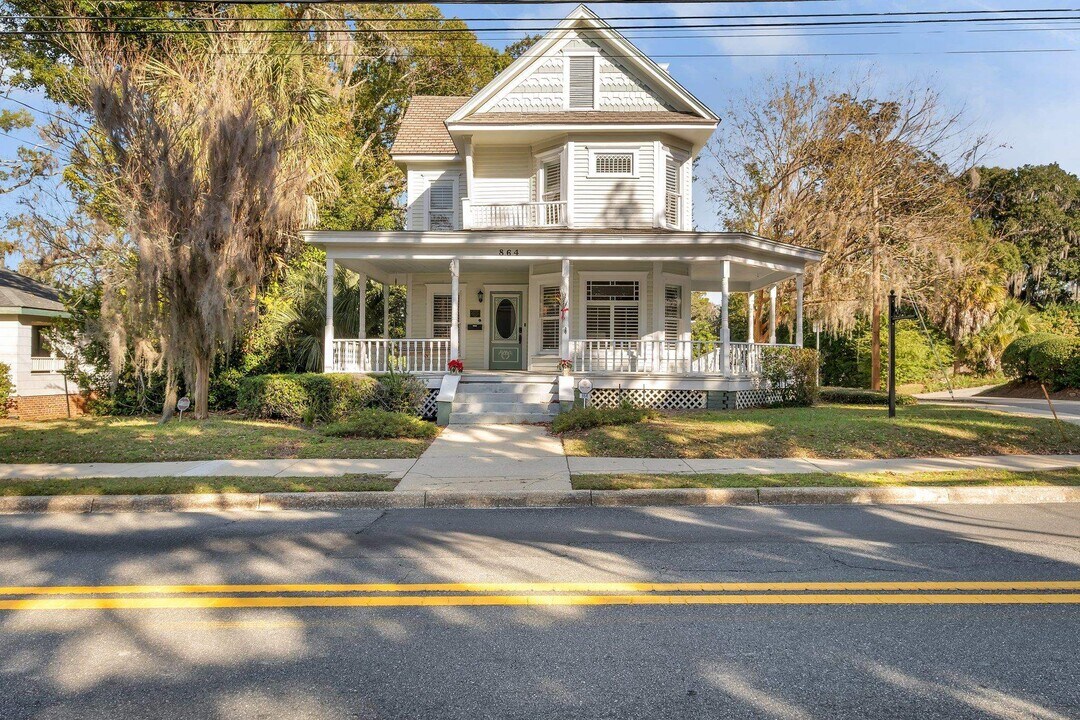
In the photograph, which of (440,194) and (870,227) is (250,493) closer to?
(440,194)

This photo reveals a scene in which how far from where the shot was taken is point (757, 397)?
16703mm

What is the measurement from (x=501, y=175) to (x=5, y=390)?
601 inches

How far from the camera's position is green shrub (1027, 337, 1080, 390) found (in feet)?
69.8

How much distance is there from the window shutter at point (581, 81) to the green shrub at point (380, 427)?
10891mm

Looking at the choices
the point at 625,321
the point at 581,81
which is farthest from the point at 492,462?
the point at 581,81

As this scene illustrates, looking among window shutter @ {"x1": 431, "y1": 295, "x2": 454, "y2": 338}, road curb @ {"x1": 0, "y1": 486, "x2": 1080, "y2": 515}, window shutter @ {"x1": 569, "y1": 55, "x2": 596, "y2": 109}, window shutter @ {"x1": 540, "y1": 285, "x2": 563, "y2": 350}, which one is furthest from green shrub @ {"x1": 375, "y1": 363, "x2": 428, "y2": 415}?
window shutter @ {"x1": 569, "y1": 55, "x2": 596, "y2": 109}

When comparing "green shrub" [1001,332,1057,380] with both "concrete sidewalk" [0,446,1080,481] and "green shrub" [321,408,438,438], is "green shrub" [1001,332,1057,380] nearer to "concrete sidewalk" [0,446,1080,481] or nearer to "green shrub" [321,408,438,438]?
"concrete sidewalk" [0,446,1080,481]

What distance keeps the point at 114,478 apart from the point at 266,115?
10646 millimetres

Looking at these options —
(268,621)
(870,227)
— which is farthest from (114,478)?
(870,227)

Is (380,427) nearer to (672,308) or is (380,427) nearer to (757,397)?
(757,397)

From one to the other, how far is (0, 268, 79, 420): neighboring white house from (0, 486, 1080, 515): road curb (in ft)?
46.9

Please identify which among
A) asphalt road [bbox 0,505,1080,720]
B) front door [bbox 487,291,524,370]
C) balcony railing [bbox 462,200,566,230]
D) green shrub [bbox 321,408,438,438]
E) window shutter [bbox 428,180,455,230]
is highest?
window shutter [bbox 428,180,455,230]

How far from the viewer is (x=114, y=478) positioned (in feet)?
28.2

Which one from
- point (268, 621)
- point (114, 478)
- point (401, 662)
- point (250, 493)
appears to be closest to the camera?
point (401, 662)
